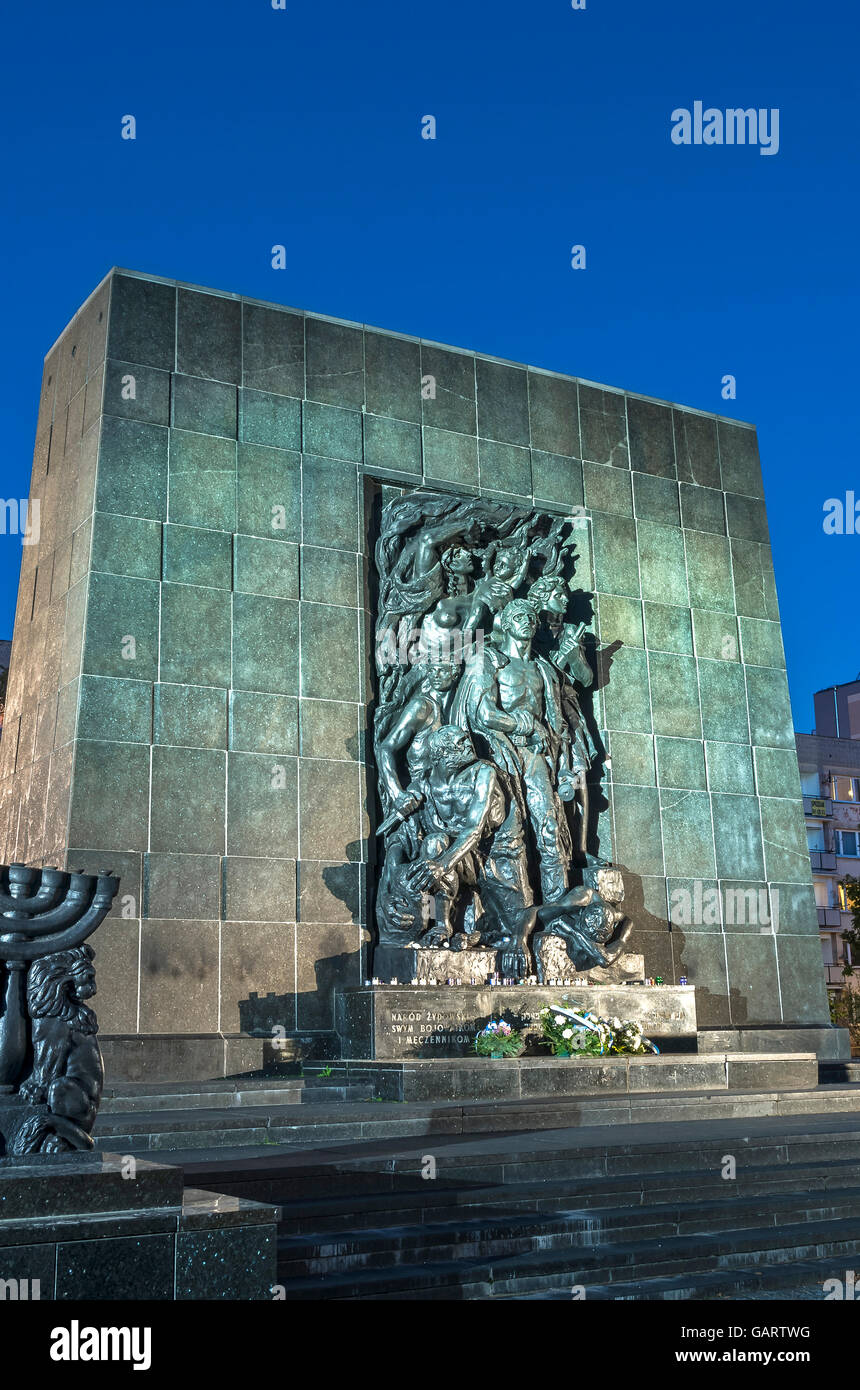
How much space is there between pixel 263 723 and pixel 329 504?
3425mm

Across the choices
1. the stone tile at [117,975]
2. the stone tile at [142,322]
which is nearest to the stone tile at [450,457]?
the stone tile at [142,322]

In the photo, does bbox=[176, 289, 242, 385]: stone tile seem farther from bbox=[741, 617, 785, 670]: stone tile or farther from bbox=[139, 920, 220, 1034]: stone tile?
bbox=[741, 617, 785, 670]: stone tile

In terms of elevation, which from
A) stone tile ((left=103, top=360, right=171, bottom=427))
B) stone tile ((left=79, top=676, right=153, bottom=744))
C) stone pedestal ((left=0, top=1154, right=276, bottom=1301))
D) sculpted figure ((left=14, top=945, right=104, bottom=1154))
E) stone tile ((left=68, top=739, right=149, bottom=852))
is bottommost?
stone pedestal ((left=0, top=1154, right=276, bottom=1301))

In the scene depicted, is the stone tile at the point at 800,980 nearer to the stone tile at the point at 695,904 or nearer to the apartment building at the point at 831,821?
the stone tile at the point at 695,904

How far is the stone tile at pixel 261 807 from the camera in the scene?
54.9 ft

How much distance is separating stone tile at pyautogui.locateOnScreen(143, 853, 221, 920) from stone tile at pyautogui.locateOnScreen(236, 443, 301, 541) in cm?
460

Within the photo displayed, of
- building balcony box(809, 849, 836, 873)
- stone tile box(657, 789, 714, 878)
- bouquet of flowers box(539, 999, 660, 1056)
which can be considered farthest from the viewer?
building balcony box(809, 849, 836, 873)

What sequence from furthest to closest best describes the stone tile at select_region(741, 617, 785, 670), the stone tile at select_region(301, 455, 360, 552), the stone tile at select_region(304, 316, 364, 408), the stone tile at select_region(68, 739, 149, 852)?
the stone tile at select_region(741, 617, 785, 670), the stone tile at select_region(304, 316, 364, 408), the stone tile at select_region(301, 455, 360, 552), the stone tile at select_region(68, 739, 149, 852)

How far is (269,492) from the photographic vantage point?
1814cm

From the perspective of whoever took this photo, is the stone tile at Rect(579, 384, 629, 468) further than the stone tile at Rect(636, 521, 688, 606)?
Yes

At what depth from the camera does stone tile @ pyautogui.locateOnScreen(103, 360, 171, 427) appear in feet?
57.1

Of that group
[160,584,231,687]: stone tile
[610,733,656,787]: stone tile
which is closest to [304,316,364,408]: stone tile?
[160,584,231,687]: stone tile

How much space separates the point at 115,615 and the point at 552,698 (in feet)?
20.3

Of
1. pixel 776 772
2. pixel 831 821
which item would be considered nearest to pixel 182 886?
pixel 776 772
